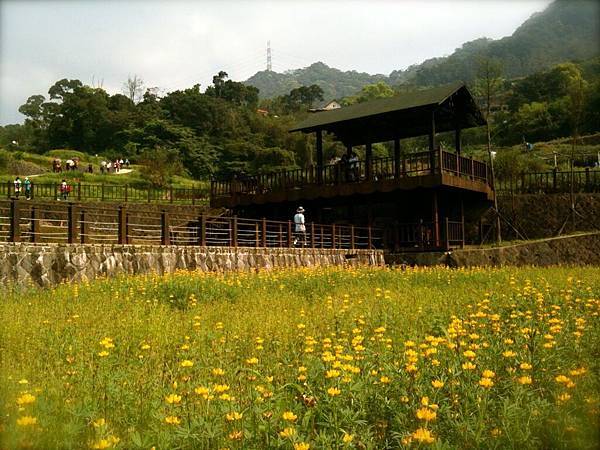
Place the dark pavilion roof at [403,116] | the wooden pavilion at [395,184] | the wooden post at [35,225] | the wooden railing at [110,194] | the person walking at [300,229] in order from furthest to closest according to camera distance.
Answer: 1. the wooden railing at [110,194]
2. the dark pavilion roof at [403,116]
3. the wooden pavilion at [395,184]
4. the person walking at [300,229]
5. the wooden post at [35,225]

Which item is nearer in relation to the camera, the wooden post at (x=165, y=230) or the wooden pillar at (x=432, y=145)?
the wooden post at (x=165, y=230)

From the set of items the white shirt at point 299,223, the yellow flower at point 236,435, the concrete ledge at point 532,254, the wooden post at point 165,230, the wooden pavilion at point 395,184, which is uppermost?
the wooden pavilion at point 395,184

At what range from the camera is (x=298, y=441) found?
2.85 meters

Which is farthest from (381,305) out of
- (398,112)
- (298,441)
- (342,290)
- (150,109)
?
(150,109)

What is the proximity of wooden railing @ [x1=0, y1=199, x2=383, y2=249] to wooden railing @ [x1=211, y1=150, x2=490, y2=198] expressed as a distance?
2540 millimetres

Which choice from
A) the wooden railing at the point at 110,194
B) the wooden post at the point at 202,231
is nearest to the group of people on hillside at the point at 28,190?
the wooden railing at the point at 110,194

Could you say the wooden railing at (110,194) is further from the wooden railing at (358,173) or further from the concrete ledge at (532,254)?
the concrete ledge at (532,254)

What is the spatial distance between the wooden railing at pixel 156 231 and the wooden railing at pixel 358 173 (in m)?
2.54

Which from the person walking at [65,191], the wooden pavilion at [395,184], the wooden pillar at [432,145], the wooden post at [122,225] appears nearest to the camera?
the wooden post at [122,225]

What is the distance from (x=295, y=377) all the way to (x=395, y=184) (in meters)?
18.5

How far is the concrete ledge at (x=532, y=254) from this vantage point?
20.6 meters

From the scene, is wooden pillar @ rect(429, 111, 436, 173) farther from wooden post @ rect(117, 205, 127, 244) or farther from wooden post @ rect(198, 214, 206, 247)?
wooden post @ rect(117, 205, 127, 244)

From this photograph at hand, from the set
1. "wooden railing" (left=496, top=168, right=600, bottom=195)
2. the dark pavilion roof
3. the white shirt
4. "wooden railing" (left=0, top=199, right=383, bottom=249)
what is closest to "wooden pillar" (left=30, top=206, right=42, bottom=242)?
"wooden railing" (left=0, top=199, right=383, bottom=249)

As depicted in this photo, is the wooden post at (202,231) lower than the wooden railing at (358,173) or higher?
lower
